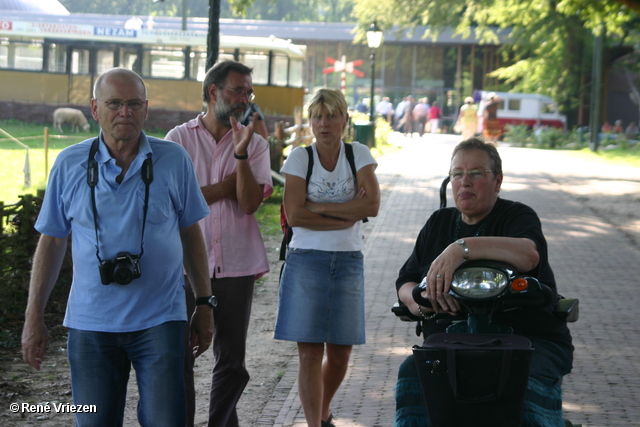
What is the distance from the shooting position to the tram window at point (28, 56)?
32875 millimetres

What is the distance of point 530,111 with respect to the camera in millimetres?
42125

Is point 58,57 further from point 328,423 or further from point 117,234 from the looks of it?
point 117,234

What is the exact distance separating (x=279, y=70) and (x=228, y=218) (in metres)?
28.5

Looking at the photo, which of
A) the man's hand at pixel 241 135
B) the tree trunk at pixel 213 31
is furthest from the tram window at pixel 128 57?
the man's hand at pixel 241 135

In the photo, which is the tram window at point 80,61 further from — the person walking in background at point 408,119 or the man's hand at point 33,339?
the man's hand at point 33,339

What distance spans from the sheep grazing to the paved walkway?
1461 cm

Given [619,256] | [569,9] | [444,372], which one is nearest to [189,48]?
[569,9]

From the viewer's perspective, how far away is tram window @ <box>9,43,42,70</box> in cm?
3288

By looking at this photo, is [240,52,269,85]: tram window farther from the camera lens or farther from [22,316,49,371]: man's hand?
the camera lens

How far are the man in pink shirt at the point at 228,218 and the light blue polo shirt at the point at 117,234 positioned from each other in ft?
3.20

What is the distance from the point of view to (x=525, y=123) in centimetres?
4203

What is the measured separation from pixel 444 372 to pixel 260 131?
2288 millimetres

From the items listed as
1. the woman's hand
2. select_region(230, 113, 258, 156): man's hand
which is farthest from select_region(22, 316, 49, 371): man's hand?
the woman's hand

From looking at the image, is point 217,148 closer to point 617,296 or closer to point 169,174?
point 169,174
